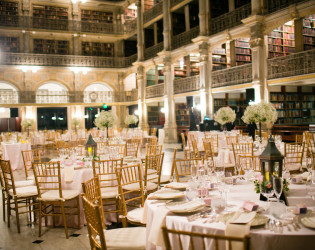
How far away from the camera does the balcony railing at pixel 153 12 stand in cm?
1847

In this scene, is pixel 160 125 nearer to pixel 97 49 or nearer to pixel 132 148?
pixel 97 49

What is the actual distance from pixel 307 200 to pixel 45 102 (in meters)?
21.5

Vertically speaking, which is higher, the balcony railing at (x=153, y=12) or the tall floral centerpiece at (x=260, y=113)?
the balcony railing at (x=153, y=12)

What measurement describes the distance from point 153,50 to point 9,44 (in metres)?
10.1

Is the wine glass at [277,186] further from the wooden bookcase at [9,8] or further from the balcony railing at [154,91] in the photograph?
the wooden bookcase at [9,8]

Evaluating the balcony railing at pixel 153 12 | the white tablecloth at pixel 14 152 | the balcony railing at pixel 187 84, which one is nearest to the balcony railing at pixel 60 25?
the balcony railing at pixel 153 12

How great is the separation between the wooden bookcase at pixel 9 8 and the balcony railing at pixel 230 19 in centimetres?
1414

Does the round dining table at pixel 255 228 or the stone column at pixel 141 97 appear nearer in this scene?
the round dining table at pixel 255 228

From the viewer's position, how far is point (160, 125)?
69.3 ft

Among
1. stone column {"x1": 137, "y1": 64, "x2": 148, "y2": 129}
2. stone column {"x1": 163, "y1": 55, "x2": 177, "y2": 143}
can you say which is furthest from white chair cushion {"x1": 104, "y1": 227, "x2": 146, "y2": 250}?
stone column {"x1": 137, "y1": 64, "x2": 148, "y2": 129}

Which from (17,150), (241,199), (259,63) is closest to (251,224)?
(241,199)

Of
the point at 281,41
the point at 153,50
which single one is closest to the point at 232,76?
the point at 281,41

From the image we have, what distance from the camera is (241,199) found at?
2.51 meters

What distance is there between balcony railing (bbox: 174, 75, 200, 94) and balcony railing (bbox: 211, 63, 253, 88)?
3.94 feet
